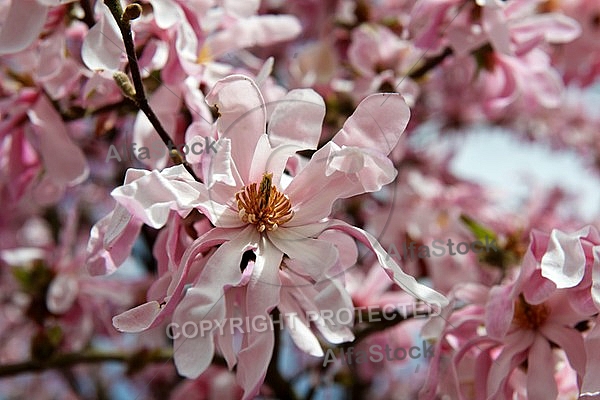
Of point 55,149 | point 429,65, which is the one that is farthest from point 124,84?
point 429,65

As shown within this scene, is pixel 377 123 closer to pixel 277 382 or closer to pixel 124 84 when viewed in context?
pixel 124 84

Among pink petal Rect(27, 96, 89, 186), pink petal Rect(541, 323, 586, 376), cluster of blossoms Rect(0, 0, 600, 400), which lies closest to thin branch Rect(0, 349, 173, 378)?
cluster of blossoms Rect(0, 0, 600, 400)

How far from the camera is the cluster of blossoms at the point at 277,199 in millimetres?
568

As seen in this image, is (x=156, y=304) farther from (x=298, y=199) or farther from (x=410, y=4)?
(x=410, y=4)

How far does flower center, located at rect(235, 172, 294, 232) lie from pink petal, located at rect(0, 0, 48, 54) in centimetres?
28

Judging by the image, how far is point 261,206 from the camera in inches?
23.7

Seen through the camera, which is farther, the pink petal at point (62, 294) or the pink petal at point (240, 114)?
the pink petal at point (62, 294)

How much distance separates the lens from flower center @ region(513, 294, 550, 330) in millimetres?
706

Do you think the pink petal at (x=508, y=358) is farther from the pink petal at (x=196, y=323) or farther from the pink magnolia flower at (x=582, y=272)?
the pink petal at (x=196, y=323)

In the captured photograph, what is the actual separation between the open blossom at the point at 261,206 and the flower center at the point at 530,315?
0.19 metres

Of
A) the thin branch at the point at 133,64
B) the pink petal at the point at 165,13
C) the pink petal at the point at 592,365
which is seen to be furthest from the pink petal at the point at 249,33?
the pink petal at the point at 592,365

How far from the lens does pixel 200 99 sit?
0.74 m

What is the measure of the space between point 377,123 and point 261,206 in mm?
112

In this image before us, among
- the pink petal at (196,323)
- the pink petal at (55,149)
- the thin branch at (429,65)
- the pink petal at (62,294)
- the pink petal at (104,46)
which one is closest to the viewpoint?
the pink petal at (196,323)
